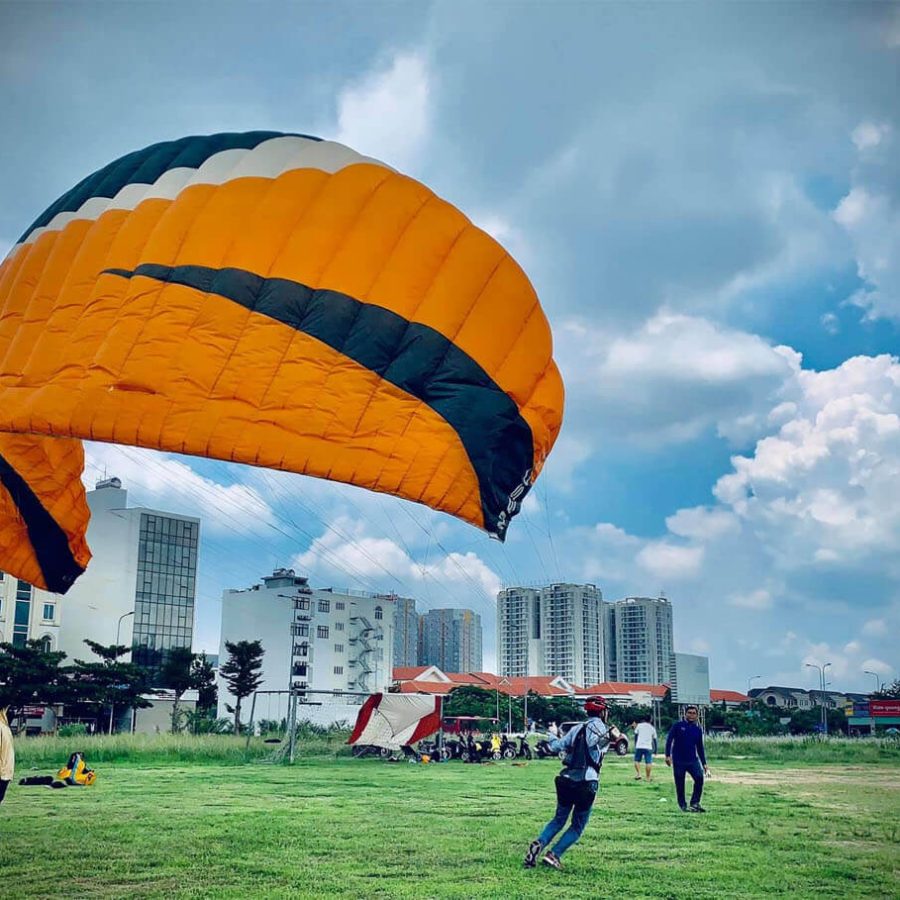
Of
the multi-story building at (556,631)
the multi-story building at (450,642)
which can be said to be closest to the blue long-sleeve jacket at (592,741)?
the multi-story building at (556,631)

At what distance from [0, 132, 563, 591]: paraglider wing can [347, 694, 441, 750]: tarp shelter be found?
1542 centimetres

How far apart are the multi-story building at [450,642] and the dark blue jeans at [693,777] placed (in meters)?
127

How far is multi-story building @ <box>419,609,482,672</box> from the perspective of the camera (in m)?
141

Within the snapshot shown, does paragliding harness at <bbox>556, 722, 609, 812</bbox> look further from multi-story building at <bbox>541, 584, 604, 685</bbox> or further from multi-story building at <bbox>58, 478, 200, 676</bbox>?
multi-story building at <bbox>541, 584, 604, 685</bbox>

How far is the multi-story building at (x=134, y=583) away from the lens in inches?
3519

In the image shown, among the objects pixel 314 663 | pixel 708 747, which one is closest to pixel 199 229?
pixel 708 747

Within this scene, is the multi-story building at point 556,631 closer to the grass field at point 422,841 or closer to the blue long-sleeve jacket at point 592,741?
the grass field at point 422,841

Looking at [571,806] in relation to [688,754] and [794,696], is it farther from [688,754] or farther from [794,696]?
[794,696]

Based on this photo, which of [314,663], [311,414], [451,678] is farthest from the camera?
[451,678]

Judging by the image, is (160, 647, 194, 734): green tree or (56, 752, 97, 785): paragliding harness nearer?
(56, 752, 97, 785): paragliding harness

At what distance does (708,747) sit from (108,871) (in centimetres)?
2584

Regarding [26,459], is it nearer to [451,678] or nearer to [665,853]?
[665,853]

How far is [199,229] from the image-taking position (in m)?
8.26

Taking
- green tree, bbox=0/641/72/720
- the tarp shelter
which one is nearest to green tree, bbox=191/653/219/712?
green tree, bbox=0/641/72/720
